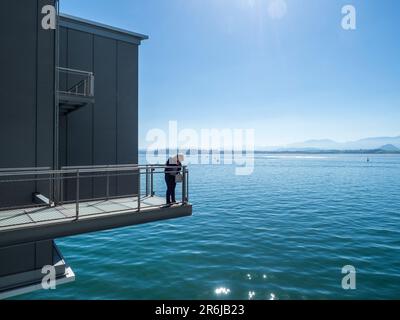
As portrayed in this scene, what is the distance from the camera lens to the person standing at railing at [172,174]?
337 inches

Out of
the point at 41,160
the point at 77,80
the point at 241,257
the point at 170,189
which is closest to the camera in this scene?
the point at 41,160

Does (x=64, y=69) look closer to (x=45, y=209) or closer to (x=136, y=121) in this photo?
(x=136, y=121)

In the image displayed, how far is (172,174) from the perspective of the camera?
8828 mm

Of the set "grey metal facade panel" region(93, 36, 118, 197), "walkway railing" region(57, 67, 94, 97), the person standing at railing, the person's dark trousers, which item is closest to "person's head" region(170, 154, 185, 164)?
the person standing at railing

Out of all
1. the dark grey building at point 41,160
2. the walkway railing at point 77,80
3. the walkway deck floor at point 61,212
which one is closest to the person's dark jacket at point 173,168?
the dark grey building at point 41,160

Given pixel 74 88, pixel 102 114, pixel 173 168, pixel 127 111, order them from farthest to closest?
pixel 127 111 → pixel 102 114 → pixel 74 88 → pixel 173 168

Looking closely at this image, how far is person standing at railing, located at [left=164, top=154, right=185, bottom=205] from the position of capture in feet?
28.1

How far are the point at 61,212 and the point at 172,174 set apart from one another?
3.34 m

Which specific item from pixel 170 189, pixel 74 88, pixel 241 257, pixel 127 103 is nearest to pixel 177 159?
pixel 170 189

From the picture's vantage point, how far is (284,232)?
49.3 ft

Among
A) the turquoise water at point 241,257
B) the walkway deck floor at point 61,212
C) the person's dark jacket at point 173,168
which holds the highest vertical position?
the person's dark jacket at point 173,168

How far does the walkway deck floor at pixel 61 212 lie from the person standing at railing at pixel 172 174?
339mm

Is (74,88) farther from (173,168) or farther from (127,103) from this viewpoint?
(173,168)

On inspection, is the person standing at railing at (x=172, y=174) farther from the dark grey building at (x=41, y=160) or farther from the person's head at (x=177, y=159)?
the dark grey building at (x=41, y=160)
